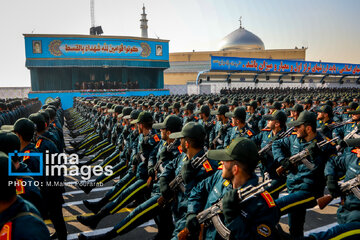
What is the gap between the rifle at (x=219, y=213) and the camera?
7.31 feet

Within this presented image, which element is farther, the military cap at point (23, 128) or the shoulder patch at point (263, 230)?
the military cap at point (23, 128)

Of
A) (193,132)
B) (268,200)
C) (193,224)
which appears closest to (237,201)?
(268,200)

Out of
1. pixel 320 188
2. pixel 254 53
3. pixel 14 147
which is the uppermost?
pixel 254 53

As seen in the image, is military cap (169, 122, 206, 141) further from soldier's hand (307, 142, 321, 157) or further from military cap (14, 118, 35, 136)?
military cap (14, 118, 35, 136)

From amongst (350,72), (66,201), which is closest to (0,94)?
(66,201)

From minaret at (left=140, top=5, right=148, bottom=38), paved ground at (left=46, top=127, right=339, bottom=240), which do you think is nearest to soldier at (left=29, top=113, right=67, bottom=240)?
paved ground at (left=46, top=127, right=339, bottom=240)

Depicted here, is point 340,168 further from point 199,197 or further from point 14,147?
point 14,147

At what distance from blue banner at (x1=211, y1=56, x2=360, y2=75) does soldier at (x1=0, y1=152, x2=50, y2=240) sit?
1232 inches

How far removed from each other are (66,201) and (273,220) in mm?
5980

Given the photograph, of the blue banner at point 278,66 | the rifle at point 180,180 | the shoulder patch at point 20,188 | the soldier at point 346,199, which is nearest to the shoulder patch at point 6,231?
the shoulder patch at point 20,188

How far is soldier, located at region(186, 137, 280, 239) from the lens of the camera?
88.5 inches

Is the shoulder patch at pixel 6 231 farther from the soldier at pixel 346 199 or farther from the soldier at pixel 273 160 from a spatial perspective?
the soldier at pixel 273 160

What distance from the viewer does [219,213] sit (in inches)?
104

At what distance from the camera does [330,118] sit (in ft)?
25.5
